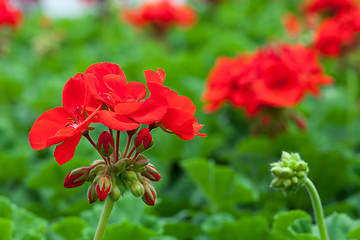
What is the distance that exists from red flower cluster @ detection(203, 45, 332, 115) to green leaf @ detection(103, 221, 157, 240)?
0.69 metres

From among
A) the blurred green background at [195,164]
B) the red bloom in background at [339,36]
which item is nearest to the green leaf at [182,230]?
the blurred green background at [195,164]

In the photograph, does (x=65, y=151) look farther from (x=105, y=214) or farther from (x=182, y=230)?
(x=182, y=230)

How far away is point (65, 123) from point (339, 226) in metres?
0.68

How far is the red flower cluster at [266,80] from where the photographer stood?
5.67 feet

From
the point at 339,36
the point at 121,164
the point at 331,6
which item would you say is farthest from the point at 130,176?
the point at 331,6

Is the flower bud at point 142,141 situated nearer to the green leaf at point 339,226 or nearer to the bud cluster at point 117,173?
the bud cluster at point 117,173

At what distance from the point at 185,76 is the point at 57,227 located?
4.73ft

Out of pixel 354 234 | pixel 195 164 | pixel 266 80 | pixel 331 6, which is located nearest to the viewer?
pixel 354 234

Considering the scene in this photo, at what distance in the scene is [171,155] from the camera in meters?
2.09

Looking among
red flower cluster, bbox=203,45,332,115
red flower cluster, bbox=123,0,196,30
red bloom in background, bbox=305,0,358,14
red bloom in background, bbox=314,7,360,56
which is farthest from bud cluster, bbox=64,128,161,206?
red flower cluster, bbox=123,0,196,30

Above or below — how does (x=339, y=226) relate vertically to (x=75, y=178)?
above

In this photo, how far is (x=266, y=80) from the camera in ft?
5.74

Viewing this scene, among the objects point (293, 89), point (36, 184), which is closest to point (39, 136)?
point (36, 184)

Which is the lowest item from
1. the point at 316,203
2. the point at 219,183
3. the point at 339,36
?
the point at 316,203
